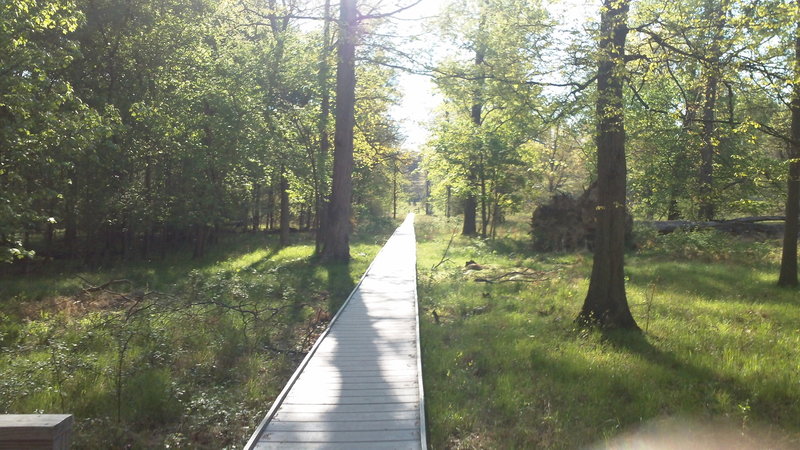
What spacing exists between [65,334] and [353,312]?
496 cm

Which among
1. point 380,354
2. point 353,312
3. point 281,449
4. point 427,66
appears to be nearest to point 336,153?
point 427,66

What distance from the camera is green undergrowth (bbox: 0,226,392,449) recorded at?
5.14m

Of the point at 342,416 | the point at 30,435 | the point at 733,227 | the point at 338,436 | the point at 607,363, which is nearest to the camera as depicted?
the point at 30,435

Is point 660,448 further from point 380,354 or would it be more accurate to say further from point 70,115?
point 70,115

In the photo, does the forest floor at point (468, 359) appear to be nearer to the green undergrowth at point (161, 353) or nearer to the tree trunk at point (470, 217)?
the green undergrowth at point (161, 353)

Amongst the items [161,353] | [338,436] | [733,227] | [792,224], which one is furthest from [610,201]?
[733,227]

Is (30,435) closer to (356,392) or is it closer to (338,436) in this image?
(338,436)

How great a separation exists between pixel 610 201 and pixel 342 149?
31.5 ft

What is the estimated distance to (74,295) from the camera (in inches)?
467

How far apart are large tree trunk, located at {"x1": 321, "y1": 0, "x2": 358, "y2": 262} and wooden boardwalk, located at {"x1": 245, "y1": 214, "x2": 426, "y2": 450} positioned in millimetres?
6453

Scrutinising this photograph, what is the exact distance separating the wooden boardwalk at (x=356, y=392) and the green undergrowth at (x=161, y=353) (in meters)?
0.41

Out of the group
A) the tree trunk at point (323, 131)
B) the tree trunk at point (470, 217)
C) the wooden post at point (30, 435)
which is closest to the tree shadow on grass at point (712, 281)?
the wooden post at point (30, 435)

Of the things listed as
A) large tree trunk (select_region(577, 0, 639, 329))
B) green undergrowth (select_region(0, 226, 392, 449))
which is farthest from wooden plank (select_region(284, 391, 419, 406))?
large tree trunk (select_region(577, 0, 639, 329))

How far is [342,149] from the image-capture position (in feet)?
51.2
